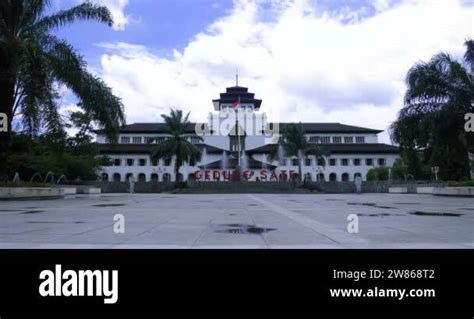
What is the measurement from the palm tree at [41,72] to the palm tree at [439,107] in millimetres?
18501

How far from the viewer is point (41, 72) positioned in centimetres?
1880

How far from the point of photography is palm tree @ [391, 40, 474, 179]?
26.0 metres

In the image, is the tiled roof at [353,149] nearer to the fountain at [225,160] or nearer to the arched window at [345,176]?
the arched window at [345,176]

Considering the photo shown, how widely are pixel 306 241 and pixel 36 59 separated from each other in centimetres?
1641

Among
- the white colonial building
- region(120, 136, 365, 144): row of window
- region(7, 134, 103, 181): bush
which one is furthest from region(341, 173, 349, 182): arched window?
region(7, 134, 103, 181): bush

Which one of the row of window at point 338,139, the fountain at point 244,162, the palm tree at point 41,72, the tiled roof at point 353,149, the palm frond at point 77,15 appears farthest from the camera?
the row of window at point 338,139

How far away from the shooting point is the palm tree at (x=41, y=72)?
18.8 meters

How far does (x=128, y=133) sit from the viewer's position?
88062 millimetres

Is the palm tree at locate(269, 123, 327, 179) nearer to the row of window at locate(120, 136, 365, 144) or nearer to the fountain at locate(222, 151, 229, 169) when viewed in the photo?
the fountain at locate(222, 151, 229, 169)
